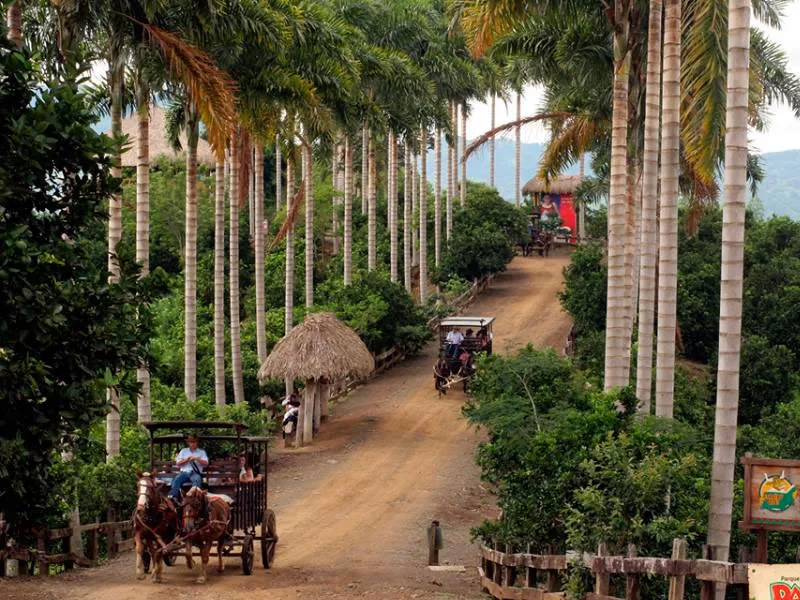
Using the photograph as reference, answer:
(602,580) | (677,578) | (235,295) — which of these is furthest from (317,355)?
(677,578)

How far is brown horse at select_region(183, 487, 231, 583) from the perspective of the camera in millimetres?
20172

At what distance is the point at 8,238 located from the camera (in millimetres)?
15414

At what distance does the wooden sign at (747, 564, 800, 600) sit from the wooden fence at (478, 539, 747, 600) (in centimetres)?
22

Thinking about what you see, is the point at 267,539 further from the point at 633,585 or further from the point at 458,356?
the point at 458,356

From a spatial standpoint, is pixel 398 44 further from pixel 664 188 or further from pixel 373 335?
pixel 664 188

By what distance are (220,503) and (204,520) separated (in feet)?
1.53

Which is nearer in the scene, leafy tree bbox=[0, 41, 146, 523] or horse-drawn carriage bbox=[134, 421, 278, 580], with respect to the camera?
leafy tree bbox=[0, 41, 146, 523]

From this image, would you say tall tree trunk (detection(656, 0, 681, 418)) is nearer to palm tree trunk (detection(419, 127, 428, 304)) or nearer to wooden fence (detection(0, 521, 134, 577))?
wooden fence (detection(0, 521, 134, 577))

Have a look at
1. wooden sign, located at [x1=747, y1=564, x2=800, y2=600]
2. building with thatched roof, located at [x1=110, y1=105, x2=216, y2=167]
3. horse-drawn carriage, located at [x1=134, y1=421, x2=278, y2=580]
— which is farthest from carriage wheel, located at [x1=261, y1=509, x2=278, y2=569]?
building with thatched roof, located at [x1=110, y1=105, x2=216, y2=167]

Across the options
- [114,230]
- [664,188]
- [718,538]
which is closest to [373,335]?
[114,230]

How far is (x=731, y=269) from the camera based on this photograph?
17.9 m

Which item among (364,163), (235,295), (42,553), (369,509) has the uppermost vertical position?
(364,163)

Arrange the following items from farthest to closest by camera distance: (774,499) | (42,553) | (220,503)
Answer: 1. (42,553)
2. (220,503)
3. (774,499)

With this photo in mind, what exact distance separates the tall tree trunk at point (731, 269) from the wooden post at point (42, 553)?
32.7 feet
